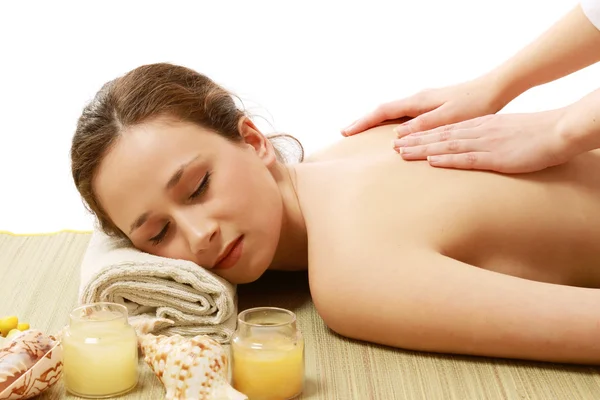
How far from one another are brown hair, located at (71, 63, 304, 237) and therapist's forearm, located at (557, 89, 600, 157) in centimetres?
72

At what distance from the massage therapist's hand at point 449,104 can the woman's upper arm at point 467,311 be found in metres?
0.44

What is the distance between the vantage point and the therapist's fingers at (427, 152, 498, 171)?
1.85 m

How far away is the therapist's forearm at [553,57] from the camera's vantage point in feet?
6.48

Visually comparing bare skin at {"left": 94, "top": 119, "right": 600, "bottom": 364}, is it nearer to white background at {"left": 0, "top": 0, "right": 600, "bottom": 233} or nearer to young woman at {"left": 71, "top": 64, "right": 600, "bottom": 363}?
young woman at {"left": 71, "top": 64, "right": 600, "bottom": 363}

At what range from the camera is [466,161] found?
1.87 meters

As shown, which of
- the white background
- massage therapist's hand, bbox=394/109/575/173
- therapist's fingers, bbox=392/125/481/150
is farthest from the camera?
the white background

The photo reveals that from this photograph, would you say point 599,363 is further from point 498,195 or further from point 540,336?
point 498,195

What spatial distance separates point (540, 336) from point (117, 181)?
3.01 ft

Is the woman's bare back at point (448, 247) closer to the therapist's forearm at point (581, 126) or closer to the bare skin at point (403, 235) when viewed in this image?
the bare skin at point (403, 235)

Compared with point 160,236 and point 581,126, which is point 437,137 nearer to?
point 581,126

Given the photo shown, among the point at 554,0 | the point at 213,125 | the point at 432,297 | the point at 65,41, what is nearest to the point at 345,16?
the point at 554,0

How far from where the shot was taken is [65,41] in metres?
3.69

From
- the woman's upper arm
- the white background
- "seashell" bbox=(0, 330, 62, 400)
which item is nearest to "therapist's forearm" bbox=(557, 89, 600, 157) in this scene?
the woman's upper arm

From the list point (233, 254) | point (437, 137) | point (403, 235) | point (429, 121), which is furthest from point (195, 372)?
point (429, 121)
